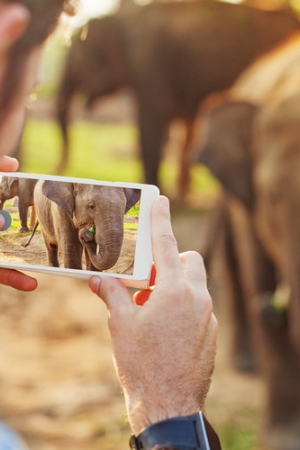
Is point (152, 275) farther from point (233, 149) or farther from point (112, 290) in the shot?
point (233, 149)

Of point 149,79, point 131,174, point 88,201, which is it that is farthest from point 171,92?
point 88,201

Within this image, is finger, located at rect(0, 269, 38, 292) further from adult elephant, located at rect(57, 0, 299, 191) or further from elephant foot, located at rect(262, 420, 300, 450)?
adult elephant, located at rect(57, 0, 299, 191)

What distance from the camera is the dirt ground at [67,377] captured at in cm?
220

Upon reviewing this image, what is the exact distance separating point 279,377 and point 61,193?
1798 mm

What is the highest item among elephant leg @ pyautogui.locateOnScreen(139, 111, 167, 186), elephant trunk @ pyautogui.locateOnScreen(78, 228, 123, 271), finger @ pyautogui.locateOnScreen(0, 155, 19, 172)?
finger @ pyautogui.locateOnScreen(0, 155, 19, 172)

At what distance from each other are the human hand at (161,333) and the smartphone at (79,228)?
1 centimetres

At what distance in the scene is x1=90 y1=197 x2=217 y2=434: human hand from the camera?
731 mm

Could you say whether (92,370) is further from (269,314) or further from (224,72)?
(224,72)

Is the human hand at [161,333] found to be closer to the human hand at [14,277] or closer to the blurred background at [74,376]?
the human hand at [14,277]

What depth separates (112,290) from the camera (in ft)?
2.44

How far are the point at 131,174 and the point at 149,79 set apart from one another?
1209 mm

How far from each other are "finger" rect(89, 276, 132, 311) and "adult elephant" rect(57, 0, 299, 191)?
177 inches

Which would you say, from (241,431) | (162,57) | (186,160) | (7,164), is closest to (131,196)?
(7,164)

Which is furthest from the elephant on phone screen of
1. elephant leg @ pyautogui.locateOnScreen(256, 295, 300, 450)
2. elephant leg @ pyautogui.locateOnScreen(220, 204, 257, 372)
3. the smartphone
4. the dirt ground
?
elephant leg @ pyautogui.locateOnScreen(220, 204, 257, 372)
